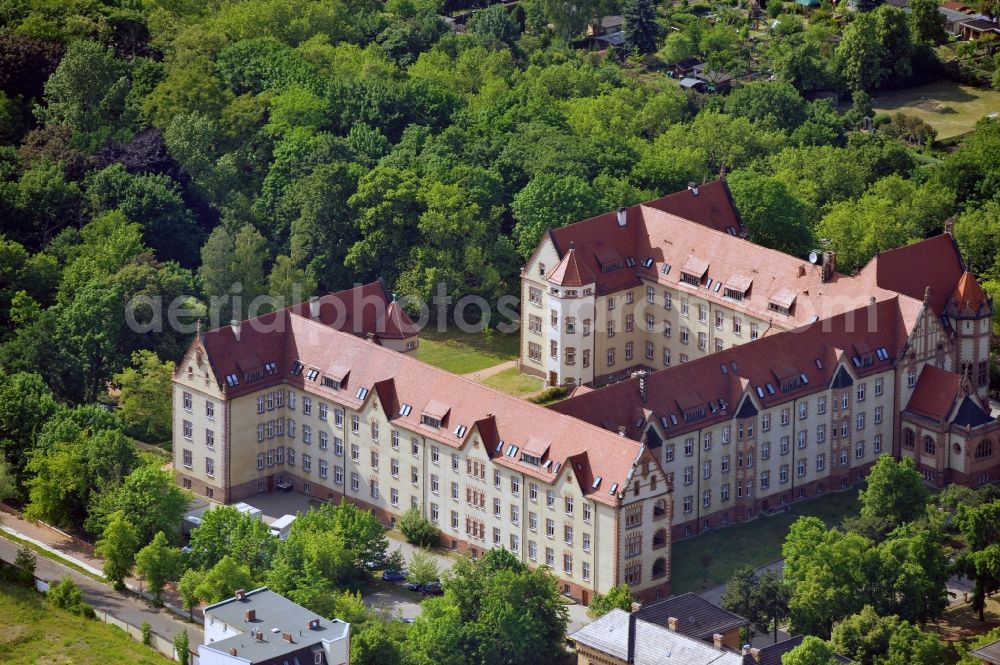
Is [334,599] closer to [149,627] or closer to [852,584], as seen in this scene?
[149,627]

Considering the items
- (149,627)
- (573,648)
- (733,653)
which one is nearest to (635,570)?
(573,648)

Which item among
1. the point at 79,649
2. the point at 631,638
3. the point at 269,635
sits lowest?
the point at 79,649

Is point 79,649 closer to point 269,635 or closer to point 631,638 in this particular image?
point 269,635

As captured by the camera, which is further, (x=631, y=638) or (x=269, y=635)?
(x=631, y=638)

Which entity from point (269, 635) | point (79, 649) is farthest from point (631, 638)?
point (79, 649)

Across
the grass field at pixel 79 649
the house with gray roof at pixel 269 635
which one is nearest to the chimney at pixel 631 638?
the house with gray roof at pixel 269 635

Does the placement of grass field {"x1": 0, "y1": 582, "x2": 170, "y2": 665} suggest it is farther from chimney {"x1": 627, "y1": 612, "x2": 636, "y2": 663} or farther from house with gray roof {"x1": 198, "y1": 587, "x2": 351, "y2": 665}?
chimney {"x1": 627, "y1": 612, "x2": 636, "y2": 663}

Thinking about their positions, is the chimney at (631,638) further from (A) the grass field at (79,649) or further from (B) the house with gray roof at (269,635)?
(A) the grass field at (79,649)

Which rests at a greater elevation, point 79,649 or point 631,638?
point 631,638

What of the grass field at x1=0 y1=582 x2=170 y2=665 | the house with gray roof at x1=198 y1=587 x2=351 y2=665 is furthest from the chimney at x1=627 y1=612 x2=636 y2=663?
the grass field at x1=0 y1=582 x2=170 y2=665

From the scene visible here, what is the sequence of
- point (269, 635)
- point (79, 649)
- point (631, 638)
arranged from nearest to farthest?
1. point (269, 635)
2. point (631, 638)
3. point (79, 649)
